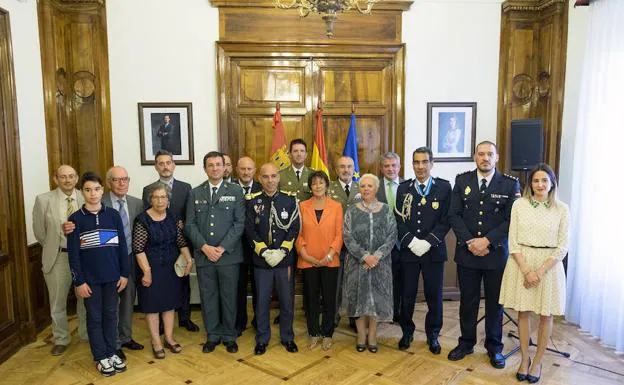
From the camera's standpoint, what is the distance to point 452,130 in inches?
192

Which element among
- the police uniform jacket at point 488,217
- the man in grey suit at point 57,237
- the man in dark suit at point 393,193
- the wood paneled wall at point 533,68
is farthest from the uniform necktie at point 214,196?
the wood paneled wall at point 533,68

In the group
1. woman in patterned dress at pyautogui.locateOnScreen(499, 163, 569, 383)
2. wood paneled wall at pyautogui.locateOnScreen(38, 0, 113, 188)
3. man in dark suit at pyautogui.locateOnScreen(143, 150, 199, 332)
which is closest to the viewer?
woman in patterned dress at pyautogui.locateOnScreen(499, 163, 569, 383)

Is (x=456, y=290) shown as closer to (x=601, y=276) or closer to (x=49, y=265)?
(x=601, y=276)

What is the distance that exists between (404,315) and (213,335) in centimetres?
144

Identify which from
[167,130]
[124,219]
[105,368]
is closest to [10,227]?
[124,219]

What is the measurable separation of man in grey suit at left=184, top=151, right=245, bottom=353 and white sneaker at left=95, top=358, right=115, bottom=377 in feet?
2.08

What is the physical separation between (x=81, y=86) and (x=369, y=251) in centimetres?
331

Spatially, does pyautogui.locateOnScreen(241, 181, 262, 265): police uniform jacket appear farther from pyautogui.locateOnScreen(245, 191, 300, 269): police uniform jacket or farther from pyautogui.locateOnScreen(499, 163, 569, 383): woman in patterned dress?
pyautogui.locateOnScreen(499, 163, 569, 383): woman in patterned dress

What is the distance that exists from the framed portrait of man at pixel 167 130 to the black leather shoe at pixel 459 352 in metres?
3.05

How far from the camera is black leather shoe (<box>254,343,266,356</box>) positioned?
3.33 m

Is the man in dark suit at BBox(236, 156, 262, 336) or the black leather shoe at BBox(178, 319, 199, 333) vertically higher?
the man in dark suit at BBox(236, 156, 262, 336)

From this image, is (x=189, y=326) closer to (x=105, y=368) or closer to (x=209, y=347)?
(x=209, y=347)

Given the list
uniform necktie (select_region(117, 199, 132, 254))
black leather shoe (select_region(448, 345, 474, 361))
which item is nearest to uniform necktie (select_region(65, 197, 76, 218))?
uniform necktie (select_region(117, 199, 132, 254))

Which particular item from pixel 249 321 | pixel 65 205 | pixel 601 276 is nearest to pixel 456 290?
pixel 601 276
